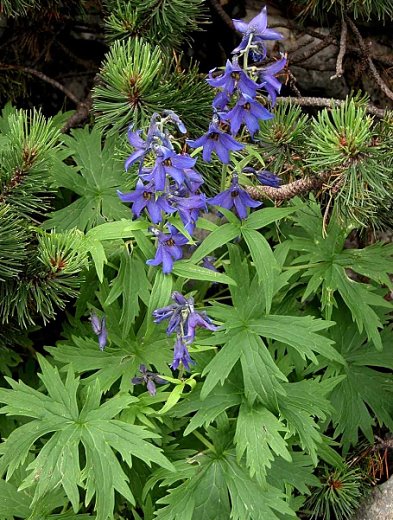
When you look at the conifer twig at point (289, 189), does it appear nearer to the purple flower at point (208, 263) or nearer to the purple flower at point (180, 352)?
the purple flower at point (208, 263)

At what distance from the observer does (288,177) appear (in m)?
2.39

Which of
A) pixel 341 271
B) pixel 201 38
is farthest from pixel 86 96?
pixel 341 271

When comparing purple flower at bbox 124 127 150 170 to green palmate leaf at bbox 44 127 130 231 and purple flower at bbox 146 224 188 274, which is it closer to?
purple flower at bbox 146 224 188 274

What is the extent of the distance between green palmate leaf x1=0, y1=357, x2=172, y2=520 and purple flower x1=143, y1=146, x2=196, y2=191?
2.11 feet

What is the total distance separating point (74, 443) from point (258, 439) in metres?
0.51

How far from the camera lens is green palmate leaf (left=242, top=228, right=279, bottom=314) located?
200cm

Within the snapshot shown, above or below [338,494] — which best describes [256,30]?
above

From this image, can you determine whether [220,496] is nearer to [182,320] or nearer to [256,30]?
[182,320]

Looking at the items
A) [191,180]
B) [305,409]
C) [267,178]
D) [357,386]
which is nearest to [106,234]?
[191,180]

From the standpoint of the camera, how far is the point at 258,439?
201 centimetres

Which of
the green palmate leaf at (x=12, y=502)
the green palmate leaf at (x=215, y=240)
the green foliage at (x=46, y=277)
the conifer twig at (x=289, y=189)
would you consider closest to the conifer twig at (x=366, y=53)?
the conifer twig at (x=289, y=189)

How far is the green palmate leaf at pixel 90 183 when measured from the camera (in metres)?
2.45

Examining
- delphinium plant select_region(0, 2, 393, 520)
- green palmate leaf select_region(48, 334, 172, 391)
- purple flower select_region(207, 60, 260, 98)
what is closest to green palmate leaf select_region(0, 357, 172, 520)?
delphinium plant select_region(0, 2, 393, 520)

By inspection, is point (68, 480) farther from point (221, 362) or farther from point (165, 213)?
point (165, 213)
